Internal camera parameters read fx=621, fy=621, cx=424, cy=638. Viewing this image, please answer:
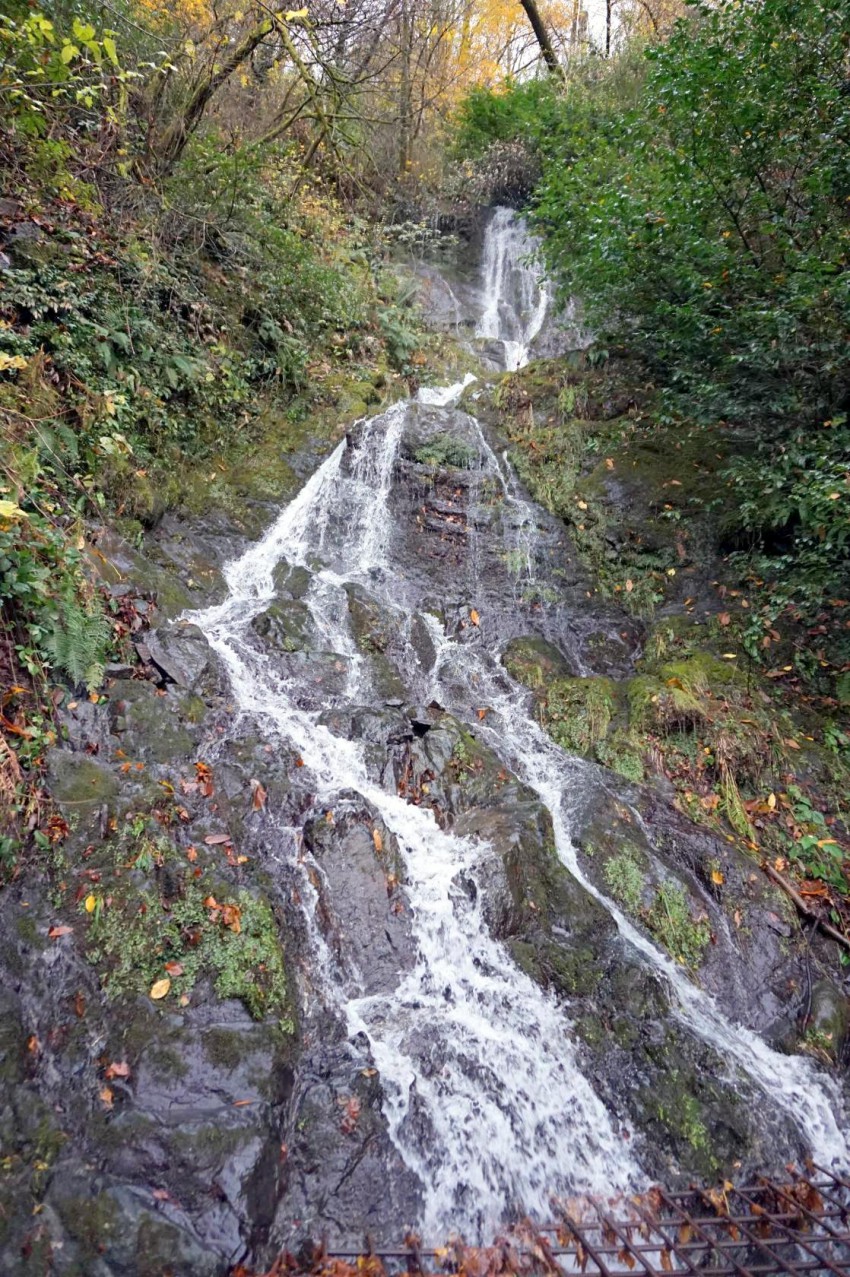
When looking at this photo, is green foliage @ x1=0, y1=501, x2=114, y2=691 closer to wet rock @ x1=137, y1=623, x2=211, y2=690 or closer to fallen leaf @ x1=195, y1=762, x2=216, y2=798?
wet rock @ x1=137, y1=623, x2=211, y2=690

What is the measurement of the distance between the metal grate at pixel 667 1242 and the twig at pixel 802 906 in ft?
5.48

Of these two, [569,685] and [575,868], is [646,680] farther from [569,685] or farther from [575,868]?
[575,868]

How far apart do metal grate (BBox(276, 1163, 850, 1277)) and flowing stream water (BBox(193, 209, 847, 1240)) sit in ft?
0.47

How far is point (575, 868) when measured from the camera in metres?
5.15

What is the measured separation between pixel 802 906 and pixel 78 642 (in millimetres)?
6051

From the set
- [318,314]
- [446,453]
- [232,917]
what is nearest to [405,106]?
[318,314]

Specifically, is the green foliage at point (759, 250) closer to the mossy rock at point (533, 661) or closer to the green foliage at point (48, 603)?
the mossy rock at point (533, 661)

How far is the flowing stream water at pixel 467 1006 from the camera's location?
353 cm

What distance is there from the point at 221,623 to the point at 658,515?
20.0 feet

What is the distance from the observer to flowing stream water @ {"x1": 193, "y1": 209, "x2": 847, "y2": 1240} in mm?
3525

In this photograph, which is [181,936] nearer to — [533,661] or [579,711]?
[579,711]

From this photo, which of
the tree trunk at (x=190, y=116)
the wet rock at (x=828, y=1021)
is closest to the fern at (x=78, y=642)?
the wet rock at (x=828, y=1021)

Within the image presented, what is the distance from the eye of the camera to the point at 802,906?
502 cm

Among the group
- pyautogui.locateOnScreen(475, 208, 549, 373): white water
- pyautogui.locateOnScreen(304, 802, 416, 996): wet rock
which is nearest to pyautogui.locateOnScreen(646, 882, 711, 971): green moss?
pyautogui.locateOnScreen(304, 802, 416, 996): wet rock
